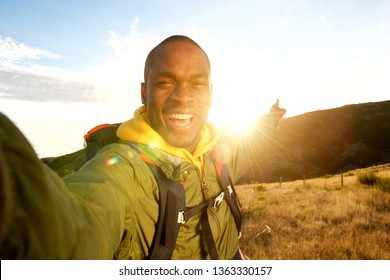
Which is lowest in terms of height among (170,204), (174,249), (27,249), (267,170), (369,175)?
(267,170)

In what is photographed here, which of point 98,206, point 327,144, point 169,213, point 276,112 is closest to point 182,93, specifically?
point 169,213

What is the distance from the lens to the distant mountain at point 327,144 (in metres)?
49.0

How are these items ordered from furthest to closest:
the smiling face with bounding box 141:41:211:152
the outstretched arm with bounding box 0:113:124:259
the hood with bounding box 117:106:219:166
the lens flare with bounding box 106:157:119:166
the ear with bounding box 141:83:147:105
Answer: the ear with bounding box 141:83:147:105
the smiling face with bounding box 141:41:211:152
the hood with bounding box 117:106:219:166
the lens flare with bounding box 106:157:119:166
the outstretched arm with bounding box 0:113:124:259

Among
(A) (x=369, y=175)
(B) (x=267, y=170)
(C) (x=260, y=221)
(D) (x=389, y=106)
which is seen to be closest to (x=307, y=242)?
(C) (x=260, y=221)

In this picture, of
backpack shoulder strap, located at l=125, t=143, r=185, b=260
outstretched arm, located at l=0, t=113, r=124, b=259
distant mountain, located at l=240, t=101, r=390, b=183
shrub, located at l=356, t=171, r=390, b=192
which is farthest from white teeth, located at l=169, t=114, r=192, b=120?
distant mountain, located at l=240, t=101, r=390, b=183

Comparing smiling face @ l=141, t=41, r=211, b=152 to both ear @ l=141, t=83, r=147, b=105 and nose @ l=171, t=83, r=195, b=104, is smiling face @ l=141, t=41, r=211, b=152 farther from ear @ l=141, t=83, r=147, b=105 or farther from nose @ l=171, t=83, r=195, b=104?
ear @ l=141, t=83, r=147, b=105

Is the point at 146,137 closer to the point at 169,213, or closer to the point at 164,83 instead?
the point at 164,83

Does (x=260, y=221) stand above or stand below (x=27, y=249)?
below

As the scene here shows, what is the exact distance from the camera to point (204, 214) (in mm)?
2289

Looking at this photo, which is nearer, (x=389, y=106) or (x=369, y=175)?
(x=369, y=175)

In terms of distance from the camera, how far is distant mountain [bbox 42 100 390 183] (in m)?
49.0

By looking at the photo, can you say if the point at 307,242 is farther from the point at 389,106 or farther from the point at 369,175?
the point at 389,106

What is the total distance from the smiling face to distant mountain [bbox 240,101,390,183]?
45630 mm

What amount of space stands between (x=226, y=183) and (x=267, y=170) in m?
49.9
